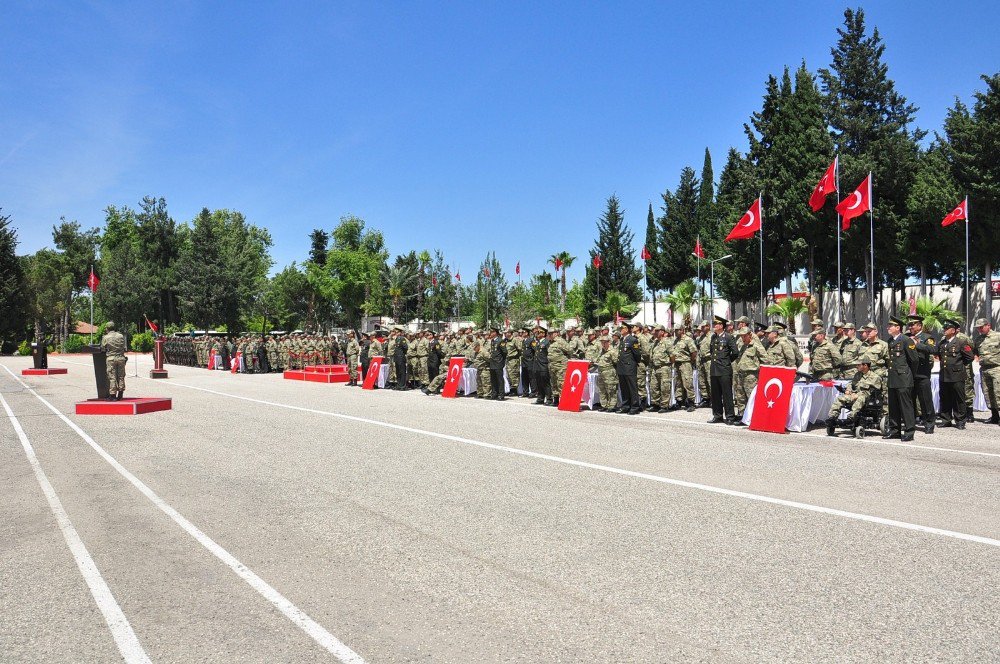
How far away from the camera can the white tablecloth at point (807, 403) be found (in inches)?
488

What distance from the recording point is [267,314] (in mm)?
92188

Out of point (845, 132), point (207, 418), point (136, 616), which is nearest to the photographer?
point (136, 616)

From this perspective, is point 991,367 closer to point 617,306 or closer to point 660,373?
point 660,373

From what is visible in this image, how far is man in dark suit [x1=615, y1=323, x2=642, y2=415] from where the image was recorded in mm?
15781

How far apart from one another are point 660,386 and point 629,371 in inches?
32.5

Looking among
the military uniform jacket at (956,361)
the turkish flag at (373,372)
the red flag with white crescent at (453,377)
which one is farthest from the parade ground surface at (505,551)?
the turkish flag at (373,372)

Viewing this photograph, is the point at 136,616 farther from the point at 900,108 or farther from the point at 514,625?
the point at 900,108

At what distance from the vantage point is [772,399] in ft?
40.8

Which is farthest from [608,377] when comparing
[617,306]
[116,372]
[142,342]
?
[142,342]

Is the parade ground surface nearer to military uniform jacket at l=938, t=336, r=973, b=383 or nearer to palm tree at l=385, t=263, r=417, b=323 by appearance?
military uniform jacket at l=938, t=336, r=973, b=383

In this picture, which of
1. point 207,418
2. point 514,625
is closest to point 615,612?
point 514,625

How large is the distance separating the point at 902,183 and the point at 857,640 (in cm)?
4052

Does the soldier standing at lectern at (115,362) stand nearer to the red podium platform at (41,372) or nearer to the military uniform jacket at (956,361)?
the military uniform jacket at (956,361)

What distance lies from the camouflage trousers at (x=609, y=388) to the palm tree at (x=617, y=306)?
49294mm
